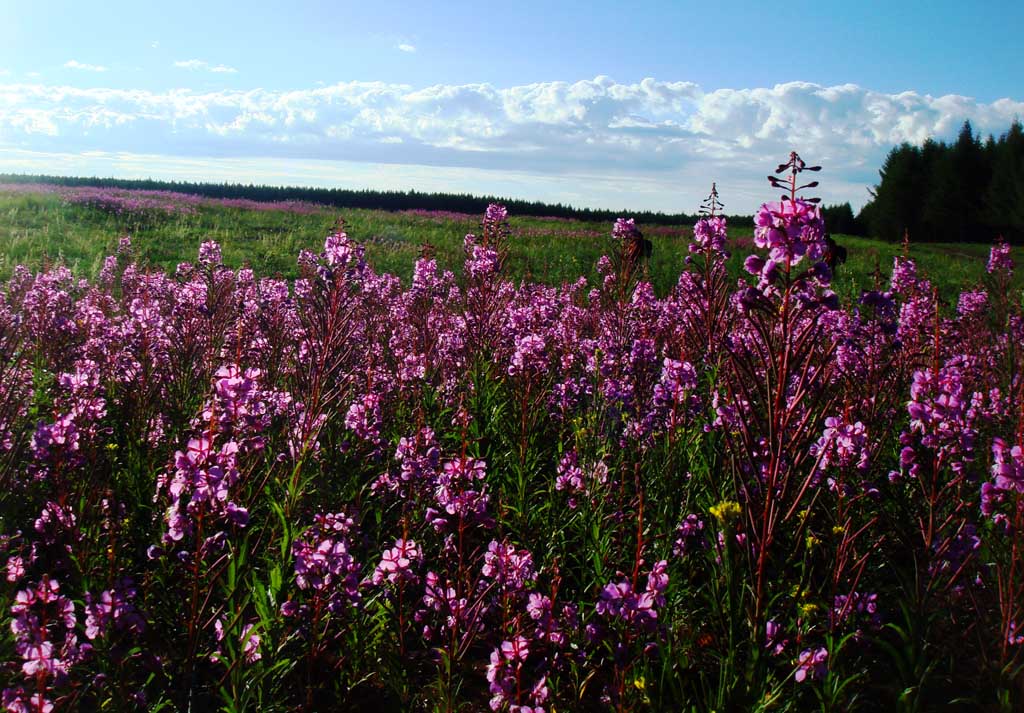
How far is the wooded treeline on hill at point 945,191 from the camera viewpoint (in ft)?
185

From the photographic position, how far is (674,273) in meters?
22.0

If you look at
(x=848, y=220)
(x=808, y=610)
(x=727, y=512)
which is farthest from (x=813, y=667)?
(x=848, y=220)

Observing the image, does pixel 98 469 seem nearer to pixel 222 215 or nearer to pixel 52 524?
pixel 52 524

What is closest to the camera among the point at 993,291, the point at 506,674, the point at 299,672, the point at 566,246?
the point at 506,674

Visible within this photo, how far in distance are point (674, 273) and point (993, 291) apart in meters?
14.1

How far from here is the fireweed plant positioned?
2398 mm

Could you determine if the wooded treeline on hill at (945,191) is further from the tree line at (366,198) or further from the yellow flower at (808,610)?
the yellow flower at (808,610)

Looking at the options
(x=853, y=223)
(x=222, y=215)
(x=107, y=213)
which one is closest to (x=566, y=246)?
(x=222, y=215)

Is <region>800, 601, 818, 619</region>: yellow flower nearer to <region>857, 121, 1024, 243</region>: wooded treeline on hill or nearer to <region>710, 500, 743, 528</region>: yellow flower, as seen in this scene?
<region>710, 500, 743, 528</region>: yellow flower

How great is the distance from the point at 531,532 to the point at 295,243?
22856 millimetres

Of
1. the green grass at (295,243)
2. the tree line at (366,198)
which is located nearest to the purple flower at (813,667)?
the green grass at (295,243)

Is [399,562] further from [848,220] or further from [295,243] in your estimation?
[848,220]

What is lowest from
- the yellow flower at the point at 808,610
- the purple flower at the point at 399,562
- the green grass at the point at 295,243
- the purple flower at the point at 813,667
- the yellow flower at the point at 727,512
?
the purple flower at the point at 813,667

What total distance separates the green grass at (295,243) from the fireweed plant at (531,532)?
39.1 ft
